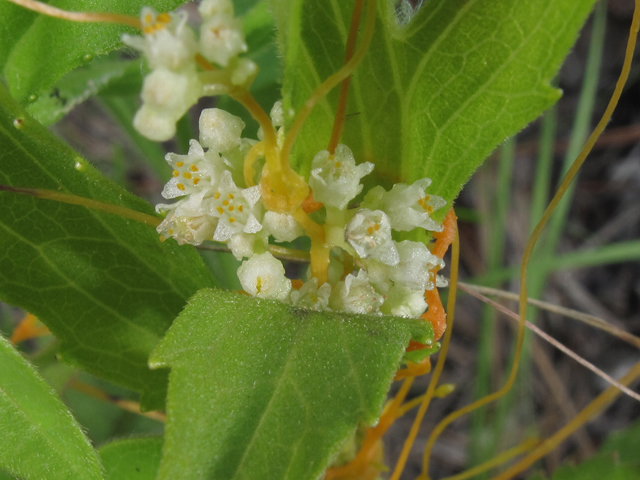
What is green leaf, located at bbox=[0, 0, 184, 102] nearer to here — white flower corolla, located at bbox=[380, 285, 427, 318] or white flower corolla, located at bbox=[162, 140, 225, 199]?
white flower corolla, located at bbox=[162, 140, 225, 199]

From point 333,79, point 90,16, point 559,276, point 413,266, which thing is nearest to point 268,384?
point 413,266

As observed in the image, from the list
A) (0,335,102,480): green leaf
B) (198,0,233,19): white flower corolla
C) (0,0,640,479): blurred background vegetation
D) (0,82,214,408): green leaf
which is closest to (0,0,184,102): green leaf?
(0,82,214,408): green leaf

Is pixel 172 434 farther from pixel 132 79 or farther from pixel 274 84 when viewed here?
pixel 274 84

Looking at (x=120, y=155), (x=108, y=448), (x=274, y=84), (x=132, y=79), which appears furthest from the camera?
(x=120, y=155)

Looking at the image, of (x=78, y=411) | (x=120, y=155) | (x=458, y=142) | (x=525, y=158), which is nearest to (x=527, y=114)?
(x=458, y=142)

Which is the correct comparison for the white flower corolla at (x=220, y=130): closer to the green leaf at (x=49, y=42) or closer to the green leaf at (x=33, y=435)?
the green leaf at (x=49, y=42)

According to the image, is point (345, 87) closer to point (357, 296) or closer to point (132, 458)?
point (357, 296)

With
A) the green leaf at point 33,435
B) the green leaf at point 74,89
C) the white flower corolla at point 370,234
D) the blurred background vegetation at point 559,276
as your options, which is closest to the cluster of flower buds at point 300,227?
the white flower corolla at point 370,234

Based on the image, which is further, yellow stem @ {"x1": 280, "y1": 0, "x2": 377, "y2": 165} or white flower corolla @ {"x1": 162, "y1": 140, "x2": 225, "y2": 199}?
white flower corolla @ {"x1": 162, "y1": 140, "x2": 225, "y2": 199}
